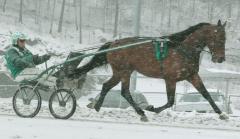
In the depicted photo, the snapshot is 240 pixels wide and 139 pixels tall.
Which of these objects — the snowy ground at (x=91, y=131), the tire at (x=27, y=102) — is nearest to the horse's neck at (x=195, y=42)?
the snowy ground at (x=91, y=131)

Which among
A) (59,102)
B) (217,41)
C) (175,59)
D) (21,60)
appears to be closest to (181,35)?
(175,59)

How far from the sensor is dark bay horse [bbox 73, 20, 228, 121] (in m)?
13.0

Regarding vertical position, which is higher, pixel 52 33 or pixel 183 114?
pixel 52 33

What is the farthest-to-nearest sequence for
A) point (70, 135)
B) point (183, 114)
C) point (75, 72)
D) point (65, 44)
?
point (65, 44) < point (183, 114) < point (75, 72) < point (70, 135)

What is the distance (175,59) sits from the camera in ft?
42.7

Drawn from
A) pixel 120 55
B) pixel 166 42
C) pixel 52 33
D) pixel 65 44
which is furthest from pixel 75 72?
pixel 52 33

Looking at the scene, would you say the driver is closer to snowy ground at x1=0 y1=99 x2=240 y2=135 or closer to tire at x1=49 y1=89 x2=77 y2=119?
tire at x1=49 y1=89 x2=77 y2=119

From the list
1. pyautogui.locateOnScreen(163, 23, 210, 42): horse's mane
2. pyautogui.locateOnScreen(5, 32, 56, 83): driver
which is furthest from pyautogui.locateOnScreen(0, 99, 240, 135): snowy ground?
pyautogui.locateOnScreen(163, 23, 210, 42): horse's mane

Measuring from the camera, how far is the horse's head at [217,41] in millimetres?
13117

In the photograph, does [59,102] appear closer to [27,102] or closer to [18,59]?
[27,102]

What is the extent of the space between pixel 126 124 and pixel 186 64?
1881 mm

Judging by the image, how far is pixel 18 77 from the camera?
1367cm

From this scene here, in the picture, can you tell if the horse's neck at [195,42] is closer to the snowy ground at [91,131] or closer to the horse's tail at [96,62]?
the horse's tail at [96,62]

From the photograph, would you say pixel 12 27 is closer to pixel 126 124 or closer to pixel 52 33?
pixel 52 33
